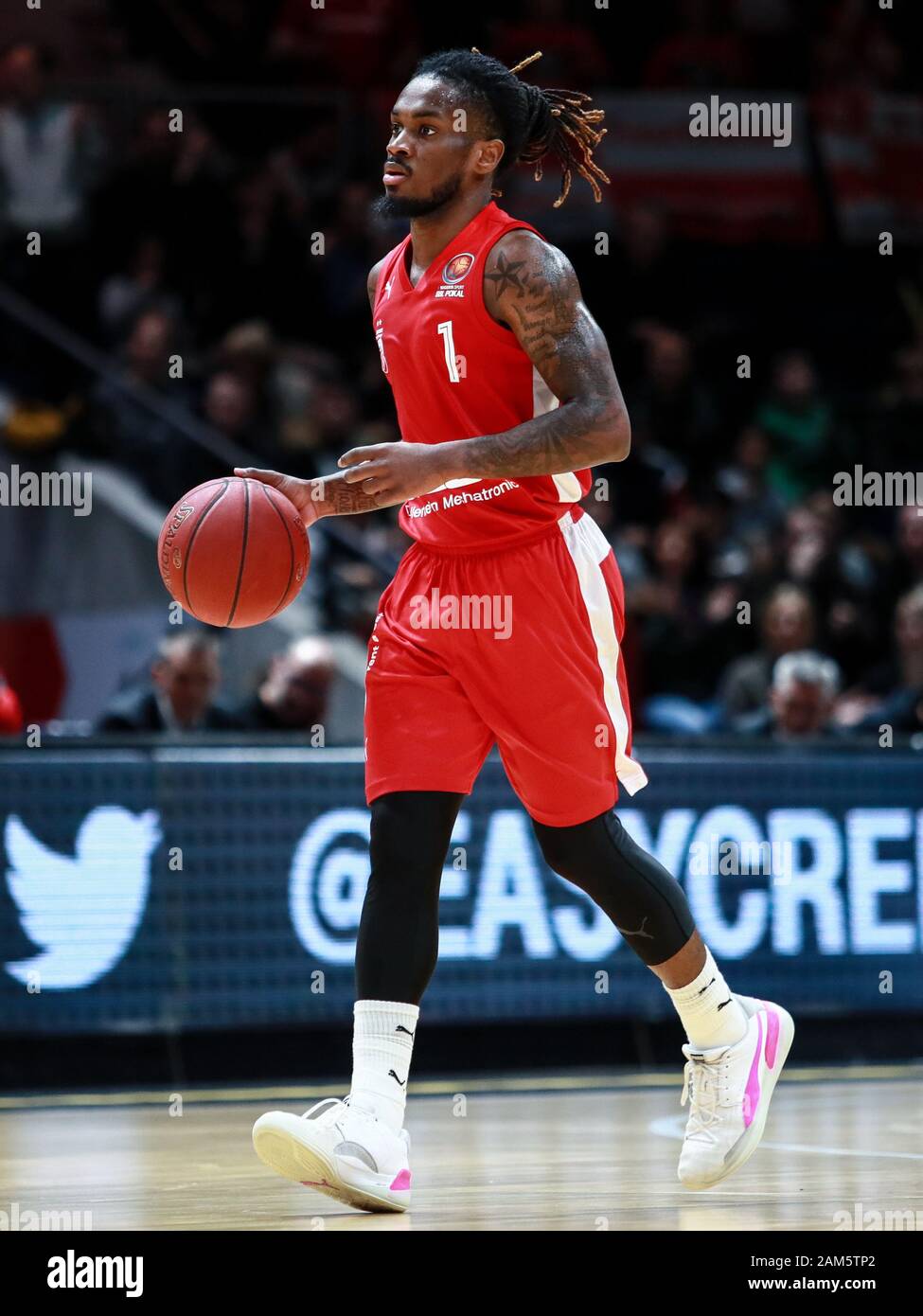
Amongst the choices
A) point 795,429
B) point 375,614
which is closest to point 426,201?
point 375,614

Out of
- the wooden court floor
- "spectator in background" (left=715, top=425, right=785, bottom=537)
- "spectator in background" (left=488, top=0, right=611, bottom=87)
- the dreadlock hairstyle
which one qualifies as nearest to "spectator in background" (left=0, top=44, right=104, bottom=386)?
"spectator in background" (left=488, top=0, right=611, bottom=87)

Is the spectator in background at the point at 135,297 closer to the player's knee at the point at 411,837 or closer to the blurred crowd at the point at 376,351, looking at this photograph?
the blurred crowd at the point at 376,351

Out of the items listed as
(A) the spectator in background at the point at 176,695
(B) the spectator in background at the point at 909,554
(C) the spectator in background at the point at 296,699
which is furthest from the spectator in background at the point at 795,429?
(A) the spectator in background at the point at 176,695

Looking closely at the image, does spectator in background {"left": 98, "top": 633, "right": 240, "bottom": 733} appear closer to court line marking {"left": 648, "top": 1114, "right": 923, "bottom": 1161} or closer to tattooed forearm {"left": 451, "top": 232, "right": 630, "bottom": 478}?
court line marking {"left": 648, "top": 1114, "right": 923, "bottom": 1161}

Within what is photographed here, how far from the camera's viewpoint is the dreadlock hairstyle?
15.8 feet

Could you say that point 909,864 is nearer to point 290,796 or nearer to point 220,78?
point 290,796

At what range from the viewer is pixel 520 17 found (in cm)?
1468

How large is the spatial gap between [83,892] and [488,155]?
3.58 m

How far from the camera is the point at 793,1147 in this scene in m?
5.83
